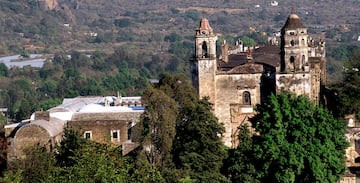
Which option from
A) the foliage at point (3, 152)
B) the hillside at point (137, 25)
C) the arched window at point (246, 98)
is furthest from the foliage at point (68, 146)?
the hillside at point (137, 25)

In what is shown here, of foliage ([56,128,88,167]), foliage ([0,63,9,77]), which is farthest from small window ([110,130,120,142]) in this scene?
foliage ([0,63,9,77])

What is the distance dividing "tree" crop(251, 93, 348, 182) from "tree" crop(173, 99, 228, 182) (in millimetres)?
1673

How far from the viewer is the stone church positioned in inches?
1651

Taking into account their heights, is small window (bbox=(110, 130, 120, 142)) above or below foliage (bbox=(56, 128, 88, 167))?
below

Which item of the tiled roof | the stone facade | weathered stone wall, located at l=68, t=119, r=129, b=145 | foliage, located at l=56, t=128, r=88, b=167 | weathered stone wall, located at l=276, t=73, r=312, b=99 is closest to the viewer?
foliage, located at l=56, t=128, r=88, b=167

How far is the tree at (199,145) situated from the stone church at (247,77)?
14.4 feet

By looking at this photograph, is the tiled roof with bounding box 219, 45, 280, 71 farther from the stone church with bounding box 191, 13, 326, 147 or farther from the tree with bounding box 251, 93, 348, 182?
the tree with bounding box 251, 93, 348, 182

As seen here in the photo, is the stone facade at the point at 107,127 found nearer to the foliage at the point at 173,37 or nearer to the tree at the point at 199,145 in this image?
the tree at the point at 199,145

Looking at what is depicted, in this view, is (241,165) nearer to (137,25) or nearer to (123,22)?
(137,25)

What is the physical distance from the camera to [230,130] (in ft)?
141

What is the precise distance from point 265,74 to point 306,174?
9.20 meters

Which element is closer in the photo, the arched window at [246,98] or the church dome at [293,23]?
the church dome at [293,23]

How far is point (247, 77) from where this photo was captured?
43188 mm

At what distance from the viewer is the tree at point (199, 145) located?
35.0 meters
